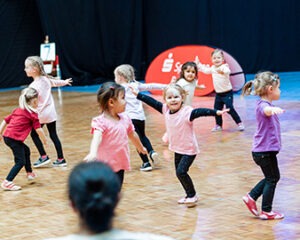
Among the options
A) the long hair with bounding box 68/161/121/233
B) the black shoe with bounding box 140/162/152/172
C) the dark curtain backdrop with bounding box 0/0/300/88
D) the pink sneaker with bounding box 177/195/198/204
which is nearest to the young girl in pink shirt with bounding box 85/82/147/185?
the pink sneaker with bounding box 177/195/198/204

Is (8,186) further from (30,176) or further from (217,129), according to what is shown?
(217,129)

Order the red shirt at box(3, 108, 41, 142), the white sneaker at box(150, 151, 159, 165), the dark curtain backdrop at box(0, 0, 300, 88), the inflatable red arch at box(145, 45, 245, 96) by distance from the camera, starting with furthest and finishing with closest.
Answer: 1. the dark curtain backdrop at box(0, 0, 300, 88)
2. the inflatable red arch at box(145, 45, 245, 96)
3. the white sneaker at box(150, 151, 159, 165)
4. the red shirt at box(3, 108, 41, 142)

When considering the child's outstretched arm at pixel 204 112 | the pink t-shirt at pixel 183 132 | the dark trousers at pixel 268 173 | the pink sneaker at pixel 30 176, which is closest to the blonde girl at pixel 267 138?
the dark trousers at pixel 268 173

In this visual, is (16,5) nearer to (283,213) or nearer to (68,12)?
(68,12)

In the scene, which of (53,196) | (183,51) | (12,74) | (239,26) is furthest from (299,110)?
(12,74)

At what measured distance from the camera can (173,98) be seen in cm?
583

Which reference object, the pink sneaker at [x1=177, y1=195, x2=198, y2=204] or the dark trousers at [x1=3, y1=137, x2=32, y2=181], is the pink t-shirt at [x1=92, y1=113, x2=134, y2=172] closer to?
the pink sneaker at [x1=177, y1=195, x2=198, y2=204]

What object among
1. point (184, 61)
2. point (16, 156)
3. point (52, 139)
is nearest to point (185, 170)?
point (16, 156)

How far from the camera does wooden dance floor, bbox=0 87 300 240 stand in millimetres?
5211

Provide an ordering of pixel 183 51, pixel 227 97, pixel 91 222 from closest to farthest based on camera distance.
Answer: pixel 91 222
pixel 227 97
pixel 183 51

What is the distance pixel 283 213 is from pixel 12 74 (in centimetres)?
1552

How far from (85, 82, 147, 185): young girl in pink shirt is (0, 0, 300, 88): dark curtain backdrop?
13.8 metres

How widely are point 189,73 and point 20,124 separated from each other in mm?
2190

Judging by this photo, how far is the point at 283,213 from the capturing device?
5504 mm
